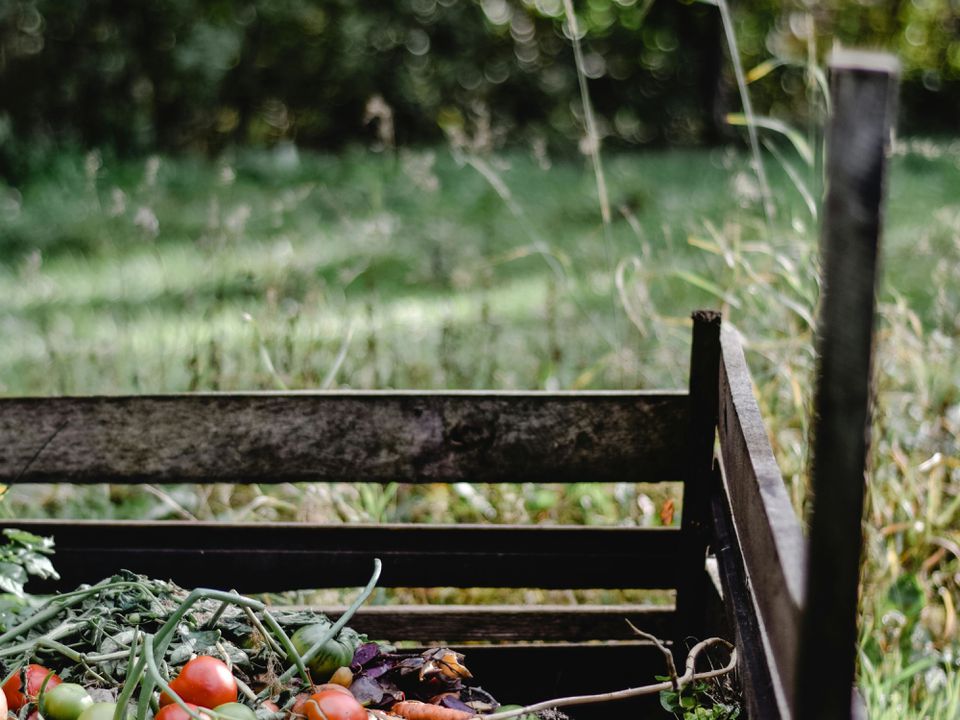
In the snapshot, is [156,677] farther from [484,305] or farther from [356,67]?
[356,67]

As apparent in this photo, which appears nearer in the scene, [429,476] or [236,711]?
[236,711]

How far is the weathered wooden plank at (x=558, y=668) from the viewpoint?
206cm

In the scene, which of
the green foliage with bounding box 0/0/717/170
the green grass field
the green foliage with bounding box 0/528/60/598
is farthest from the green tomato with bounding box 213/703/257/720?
the green foliage with bounding box 0/0/717/170

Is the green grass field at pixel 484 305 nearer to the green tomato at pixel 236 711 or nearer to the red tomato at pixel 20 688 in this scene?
the red tomato at pixel 20 688

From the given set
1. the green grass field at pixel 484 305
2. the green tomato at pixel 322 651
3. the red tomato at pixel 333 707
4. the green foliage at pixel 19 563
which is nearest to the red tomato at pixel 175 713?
the red tomato at pixel 333 707

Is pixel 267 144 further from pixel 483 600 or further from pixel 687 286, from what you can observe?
pixel 483 600

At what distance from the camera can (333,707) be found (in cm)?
137

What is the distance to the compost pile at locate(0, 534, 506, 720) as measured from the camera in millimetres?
1374

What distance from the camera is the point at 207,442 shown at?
6.59 ft

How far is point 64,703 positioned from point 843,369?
3.88 feet

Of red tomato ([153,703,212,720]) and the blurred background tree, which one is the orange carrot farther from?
the blurred background tree

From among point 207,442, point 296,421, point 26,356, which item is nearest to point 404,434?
point 296,421

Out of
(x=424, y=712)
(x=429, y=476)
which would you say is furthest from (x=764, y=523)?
(x=429, y=476)

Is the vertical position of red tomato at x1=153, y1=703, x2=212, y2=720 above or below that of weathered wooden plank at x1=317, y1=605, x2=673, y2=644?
above
